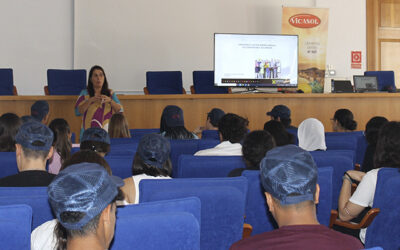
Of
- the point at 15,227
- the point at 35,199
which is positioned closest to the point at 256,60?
the point at 35,199

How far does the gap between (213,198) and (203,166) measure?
715 millimetres

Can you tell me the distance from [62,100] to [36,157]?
504cm

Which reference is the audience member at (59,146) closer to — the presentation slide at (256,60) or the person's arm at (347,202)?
the person's arm at (347,202)

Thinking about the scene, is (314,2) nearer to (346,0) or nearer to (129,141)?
(346,0)

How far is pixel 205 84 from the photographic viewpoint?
28.1 ft

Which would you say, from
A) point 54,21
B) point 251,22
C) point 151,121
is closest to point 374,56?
point 251,22

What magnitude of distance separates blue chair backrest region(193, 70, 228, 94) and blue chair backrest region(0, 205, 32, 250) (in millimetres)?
6949

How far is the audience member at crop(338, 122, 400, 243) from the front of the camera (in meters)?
2.72

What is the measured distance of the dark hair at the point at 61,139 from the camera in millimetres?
3756

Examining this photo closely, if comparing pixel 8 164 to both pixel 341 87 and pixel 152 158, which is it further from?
pixel 341 87

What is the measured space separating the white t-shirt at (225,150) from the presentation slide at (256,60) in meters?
4.92

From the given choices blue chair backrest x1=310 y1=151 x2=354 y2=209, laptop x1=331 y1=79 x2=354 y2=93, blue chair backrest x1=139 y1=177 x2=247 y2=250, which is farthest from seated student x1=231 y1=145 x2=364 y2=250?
Result: laptop x1=331 y1=79 x2=354 y2=93

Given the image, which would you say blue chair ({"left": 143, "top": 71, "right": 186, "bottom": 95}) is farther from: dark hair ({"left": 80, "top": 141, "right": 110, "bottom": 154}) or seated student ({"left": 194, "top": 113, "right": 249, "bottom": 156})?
dark hair ({"left": 80, "top": 141, "right": 110, "bottom": 154})

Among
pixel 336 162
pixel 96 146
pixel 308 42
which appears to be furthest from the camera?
pixel 308 42
